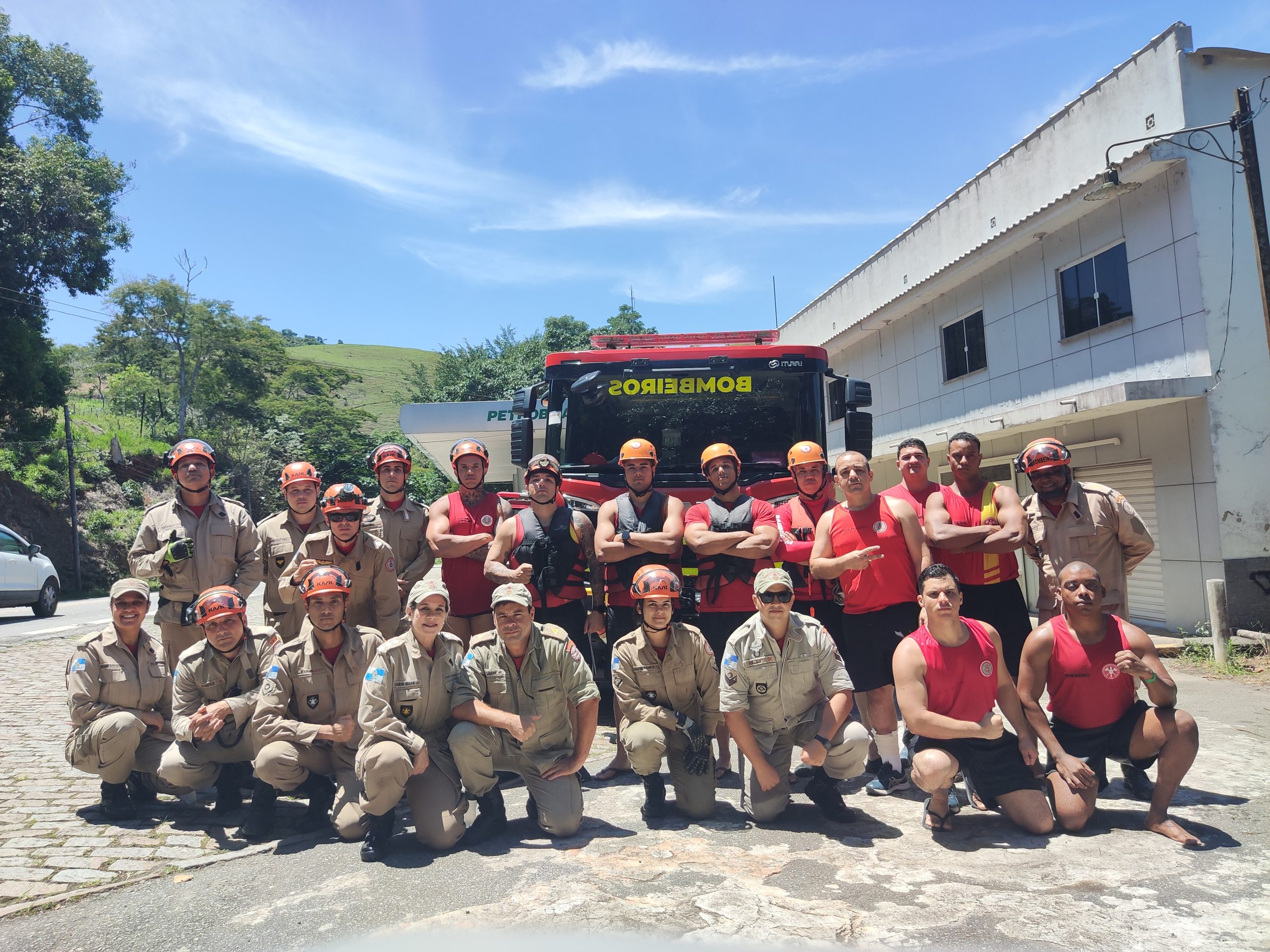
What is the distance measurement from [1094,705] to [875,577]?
50.6 inches

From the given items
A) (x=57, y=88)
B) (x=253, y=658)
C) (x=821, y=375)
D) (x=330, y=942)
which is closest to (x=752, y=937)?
(x=330, y=942)

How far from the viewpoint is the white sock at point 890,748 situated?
16.4ft

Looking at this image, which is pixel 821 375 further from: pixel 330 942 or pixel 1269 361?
pixel 1269 361

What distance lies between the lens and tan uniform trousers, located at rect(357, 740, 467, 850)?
4.23 m

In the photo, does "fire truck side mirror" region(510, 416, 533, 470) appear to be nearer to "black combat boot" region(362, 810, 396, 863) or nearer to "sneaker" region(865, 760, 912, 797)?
"black combat boot" region(362, 810, 396, 863)

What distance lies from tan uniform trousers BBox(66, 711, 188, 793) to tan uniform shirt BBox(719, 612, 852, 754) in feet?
10.4

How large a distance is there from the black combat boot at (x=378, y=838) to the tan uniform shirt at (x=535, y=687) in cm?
65

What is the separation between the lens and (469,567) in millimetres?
5867

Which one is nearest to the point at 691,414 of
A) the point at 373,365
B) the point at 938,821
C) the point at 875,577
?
the point at 875,577

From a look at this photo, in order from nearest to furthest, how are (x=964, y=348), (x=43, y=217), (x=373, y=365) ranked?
1. (x=964, y=348)
2. (x=43, y=217)
3. (x=373, y=365)

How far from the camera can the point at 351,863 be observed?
4.11 metres

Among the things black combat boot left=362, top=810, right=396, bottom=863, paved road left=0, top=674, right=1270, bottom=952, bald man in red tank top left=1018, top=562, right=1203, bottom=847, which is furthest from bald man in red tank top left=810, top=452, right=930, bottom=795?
black combat boot left=362, top=810, right=396, bottom=863

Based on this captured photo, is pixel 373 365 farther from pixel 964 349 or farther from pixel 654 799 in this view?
pixel 654 799

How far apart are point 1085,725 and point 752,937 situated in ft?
7.29
